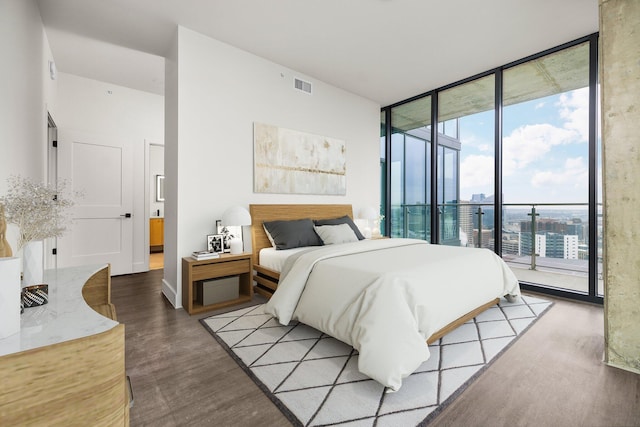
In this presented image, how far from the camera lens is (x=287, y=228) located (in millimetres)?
3566

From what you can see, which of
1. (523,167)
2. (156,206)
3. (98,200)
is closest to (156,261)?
(98,200)

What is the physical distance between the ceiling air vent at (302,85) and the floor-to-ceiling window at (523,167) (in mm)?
1982

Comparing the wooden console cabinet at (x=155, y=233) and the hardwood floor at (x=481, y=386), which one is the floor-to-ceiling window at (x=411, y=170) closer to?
the hardwood floor at (x=481, y=386)

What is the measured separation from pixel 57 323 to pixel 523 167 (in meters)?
4.83

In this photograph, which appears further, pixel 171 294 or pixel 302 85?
pixel 302 85

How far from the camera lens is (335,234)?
3.72 meters

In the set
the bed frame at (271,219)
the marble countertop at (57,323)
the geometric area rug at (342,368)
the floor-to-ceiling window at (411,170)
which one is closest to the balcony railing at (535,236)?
the floor-to-ceiling window at (411,170)

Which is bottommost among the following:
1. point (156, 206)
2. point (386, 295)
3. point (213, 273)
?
point (213, 273)

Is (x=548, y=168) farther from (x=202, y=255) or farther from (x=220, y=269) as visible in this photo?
(x=202, y=255)

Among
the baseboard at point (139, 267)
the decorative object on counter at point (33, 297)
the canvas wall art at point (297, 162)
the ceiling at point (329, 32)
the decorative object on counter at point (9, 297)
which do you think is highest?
the ceiling at point (329, 32)

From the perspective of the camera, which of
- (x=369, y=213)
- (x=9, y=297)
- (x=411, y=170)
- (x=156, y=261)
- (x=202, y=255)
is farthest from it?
(x=156, y=261)

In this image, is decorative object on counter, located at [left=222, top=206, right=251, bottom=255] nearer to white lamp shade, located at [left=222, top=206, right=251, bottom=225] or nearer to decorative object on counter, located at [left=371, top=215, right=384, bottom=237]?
white lamp shade, located at [left=222, top=206, right=251, bottom=225]

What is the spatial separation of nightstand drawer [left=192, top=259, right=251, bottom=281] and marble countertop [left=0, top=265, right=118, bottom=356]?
5.07 ft

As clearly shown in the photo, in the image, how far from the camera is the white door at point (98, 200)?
4.20 m
